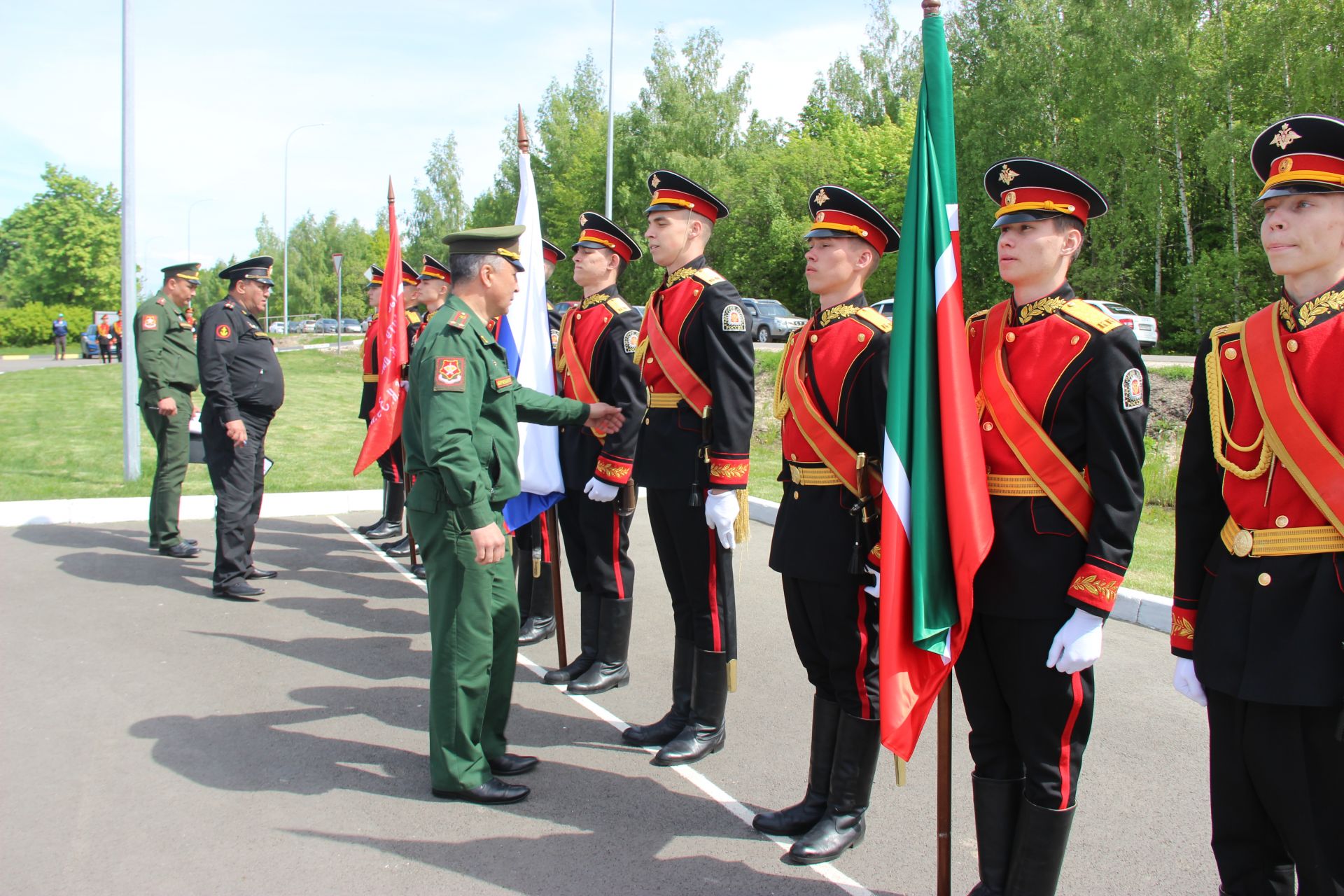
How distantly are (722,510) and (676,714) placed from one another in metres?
1.06

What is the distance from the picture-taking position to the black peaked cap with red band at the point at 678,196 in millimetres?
4434

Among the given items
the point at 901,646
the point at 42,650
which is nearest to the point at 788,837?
the point at 901,646

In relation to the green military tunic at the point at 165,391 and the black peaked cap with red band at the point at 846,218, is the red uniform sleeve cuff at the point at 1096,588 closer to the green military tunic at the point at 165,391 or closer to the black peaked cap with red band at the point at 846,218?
the black peaked cap with red band at the point at 846,218

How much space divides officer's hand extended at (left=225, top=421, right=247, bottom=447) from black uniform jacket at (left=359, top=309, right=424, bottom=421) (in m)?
1.44

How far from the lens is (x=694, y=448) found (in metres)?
4.30

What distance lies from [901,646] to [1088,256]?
32.3m

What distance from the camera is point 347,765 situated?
4.19m

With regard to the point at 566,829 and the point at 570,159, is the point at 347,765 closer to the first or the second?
the point at 566,829

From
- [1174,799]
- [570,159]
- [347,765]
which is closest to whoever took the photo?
[1174,799]

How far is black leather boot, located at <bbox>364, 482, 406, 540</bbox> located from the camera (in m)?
8.66

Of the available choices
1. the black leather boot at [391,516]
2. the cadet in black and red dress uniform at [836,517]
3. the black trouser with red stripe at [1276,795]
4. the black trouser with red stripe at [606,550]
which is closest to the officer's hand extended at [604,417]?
the black trouser with red stripe at [606,550]

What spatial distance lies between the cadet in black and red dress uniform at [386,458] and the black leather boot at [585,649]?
3.33m

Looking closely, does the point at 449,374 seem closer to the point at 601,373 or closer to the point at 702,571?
the point at 702,571

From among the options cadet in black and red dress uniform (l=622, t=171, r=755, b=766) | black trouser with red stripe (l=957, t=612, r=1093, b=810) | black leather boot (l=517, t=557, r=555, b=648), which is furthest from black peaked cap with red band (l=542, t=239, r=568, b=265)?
black trouser with red stripe (l=957, t=612, r=1093, b=810)
